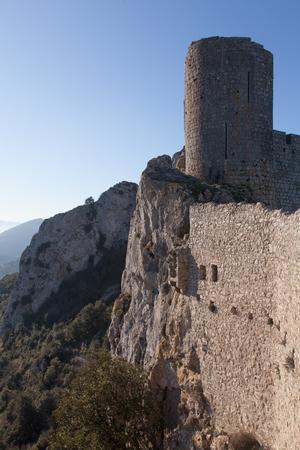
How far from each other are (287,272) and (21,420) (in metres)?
29.5

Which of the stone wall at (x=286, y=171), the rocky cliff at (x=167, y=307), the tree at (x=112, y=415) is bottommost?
the tree at (x=112, y=415)

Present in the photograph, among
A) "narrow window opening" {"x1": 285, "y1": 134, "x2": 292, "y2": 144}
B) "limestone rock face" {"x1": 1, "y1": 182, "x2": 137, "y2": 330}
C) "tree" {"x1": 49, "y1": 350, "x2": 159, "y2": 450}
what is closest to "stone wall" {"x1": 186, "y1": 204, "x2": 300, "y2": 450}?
"tree" {"x1": 49, "y1": 350, "x2": 159, "y2": 450}

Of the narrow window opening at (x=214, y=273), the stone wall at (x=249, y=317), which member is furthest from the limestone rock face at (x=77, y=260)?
the narrow window opening at (x=214, y=273)

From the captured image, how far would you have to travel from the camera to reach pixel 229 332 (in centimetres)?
1166

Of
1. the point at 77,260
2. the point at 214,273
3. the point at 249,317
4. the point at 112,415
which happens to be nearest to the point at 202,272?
the point at 214,273

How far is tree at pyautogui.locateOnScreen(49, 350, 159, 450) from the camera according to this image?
14656 millimetres

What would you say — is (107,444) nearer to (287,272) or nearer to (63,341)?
(287,272)

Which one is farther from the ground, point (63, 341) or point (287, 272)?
point (287, 272)

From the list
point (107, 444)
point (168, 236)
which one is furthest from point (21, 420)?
point (168, 236)

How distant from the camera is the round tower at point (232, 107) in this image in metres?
17.1

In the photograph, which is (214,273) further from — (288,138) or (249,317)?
(288,138)

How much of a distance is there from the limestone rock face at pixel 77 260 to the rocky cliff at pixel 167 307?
2525 centimetres

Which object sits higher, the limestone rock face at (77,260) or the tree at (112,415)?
the limestone rock face at (77,260)

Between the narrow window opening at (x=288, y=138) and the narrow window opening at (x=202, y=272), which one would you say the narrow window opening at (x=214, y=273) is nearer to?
the narrow window opening at (x=202, y=272)
